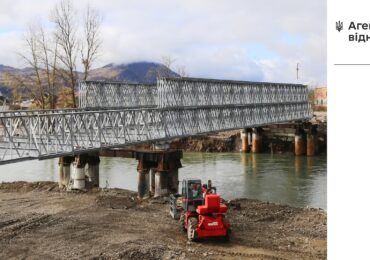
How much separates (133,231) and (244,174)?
21.0 metres

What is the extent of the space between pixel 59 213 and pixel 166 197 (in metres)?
5.62

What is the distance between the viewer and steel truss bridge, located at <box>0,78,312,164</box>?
19.0 m

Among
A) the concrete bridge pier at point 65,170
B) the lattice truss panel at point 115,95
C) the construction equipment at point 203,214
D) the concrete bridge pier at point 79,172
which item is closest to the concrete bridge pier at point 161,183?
the concrete bridge pier at point 79,172

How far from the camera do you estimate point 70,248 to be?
1491 centimetres

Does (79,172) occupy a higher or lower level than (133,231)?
higher

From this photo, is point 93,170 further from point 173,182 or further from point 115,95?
point 115,95

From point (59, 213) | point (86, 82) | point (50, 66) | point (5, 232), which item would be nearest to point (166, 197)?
point (59, 213)

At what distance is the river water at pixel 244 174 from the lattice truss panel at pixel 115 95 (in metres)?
5.27

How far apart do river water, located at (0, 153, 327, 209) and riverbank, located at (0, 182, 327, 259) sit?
22.4 ft

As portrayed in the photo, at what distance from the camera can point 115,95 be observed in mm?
34344
